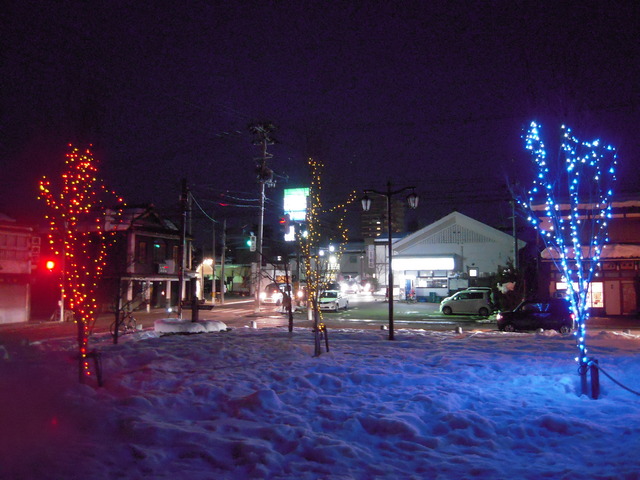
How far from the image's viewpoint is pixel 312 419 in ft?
23.1

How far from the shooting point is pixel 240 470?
5.14 meters

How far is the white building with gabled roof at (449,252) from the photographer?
49.6m

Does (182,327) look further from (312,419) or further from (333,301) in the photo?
(333,301)

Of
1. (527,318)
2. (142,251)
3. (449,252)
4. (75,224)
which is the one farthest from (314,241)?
(449,252)

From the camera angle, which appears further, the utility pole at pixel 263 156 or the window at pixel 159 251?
the window at pixel 159 251

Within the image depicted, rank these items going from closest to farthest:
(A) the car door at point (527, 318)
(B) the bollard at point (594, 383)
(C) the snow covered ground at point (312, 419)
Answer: (C) the snow covered ground at point (312, 419) < (B) the bollard at point (594, 383) < (A) the car door at point (527, 318)

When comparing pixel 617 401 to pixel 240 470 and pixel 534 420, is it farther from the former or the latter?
pixel 240 470

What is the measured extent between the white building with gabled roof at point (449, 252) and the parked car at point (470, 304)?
15998 mm

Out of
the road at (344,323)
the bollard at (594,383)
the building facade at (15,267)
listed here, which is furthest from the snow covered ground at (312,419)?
the building facade at (15,267)

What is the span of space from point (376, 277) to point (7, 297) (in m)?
47.5

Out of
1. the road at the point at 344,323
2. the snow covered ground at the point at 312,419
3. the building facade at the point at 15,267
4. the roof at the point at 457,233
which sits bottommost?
the road at the point at 344,323

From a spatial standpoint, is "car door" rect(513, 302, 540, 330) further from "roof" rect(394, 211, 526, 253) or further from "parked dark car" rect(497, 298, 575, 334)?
"roof" rect(394, 211, 526, 253)

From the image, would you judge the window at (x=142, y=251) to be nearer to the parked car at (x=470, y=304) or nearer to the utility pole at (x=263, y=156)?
the utility pole at (x=263, y=156)

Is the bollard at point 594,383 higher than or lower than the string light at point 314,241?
lower
